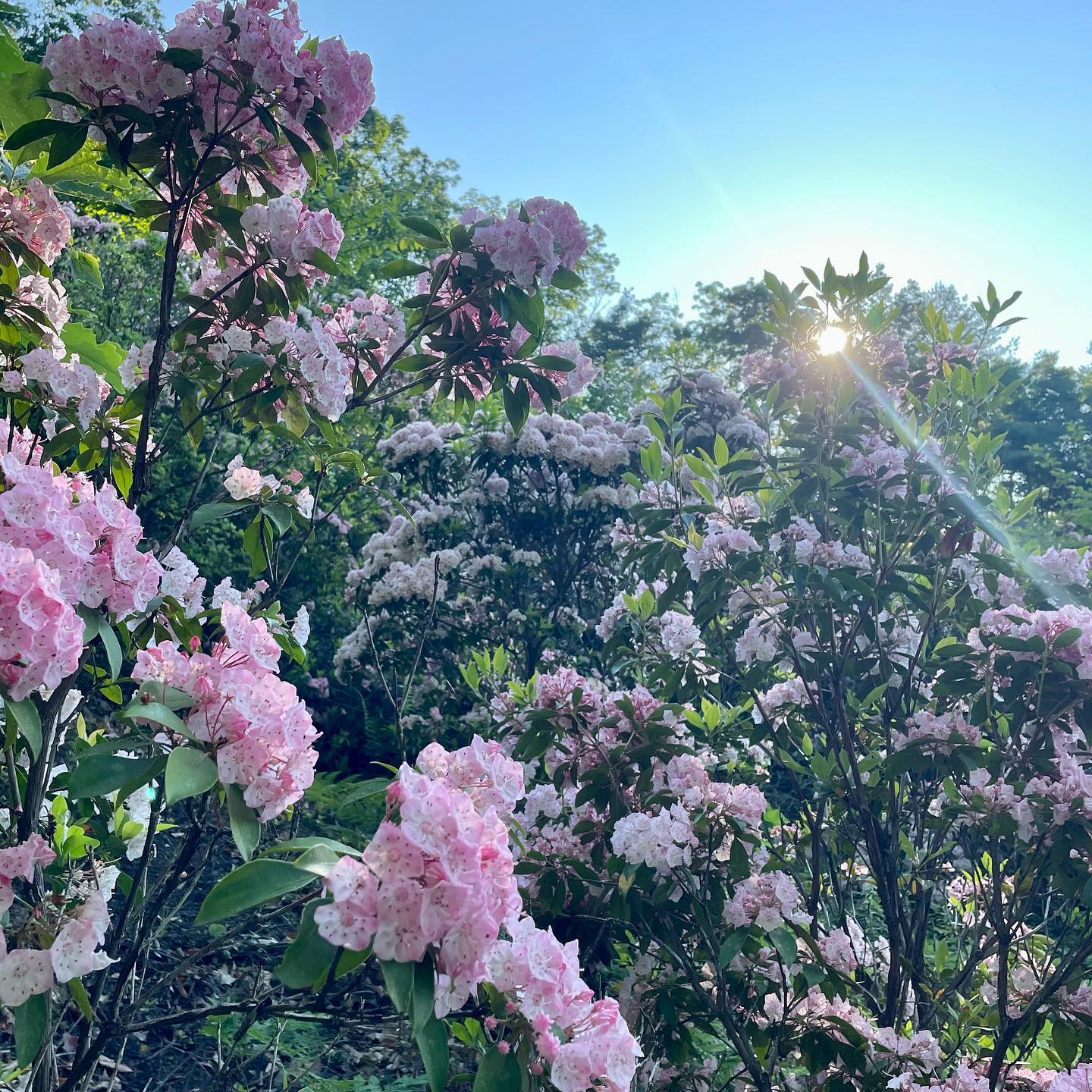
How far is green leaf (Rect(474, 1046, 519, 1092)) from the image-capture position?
91 cm

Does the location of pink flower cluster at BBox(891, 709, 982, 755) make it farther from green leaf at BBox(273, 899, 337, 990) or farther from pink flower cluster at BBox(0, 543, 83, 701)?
pink flower cluster at BBox(0, 543, 83, 701)

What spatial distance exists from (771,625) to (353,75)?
1.93 metres

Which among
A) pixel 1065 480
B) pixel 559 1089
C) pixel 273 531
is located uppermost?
pixel 1065 480

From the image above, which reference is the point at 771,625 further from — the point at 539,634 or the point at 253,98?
the point at 539,634

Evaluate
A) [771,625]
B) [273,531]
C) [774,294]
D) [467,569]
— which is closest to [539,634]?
[467,569]

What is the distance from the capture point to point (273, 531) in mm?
1924

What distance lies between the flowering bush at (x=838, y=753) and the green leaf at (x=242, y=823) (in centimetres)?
127

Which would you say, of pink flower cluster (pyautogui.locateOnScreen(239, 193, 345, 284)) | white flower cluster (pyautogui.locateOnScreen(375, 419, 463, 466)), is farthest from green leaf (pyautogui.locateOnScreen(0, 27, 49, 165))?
white flower cluster (pyautogui.locateOnScreen(375, 419, 463, 466))

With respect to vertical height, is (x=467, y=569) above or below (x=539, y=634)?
above

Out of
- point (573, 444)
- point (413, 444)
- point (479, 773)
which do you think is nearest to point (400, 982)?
point (479, 773)

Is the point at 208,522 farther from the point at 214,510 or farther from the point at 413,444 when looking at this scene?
the point at 413,444

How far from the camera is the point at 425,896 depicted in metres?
0.83

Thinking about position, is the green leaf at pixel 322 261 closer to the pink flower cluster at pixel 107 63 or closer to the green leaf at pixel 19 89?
the pink flower cluster at pixel 107 63

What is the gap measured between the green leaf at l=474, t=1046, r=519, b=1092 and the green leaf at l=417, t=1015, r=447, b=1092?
7cm
